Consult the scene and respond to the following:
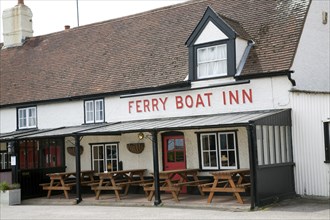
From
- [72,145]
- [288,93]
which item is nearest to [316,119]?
[288,93]

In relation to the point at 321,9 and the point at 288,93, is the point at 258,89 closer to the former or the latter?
the point at 288,93

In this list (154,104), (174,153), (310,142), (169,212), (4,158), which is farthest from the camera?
(4,158)

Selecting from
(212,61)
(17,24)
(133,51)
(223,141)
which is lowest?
(223,141)

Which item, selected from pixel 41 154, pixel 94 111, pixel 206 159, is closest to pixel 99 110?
pixel 94 111

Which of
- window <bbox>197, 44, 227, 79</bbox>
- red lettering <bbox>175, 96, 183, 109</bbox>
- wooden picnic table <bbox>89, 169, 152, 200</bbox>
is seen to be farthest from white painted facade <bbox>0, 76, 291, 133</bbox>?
wooden picnic table <bbox>89, 169, 152, 200</bbox>

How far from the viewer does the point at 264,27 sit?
1883 centimetres

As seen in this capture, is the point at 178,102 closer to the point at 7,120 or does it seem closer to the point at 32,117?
the point at 32,117

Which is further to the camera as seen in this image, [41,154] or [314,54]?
[41,154]

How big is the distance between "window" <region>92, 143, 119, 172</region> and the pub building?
52mm

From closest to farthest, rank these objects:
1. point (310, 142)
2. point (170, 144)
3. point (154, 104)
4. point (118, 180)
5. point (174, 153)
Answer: point (310, 142) → point (174, 153) → point (170, 144) → point (154, 104) → point (118, 180)

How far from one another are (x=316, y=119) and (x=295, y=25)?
354 cm

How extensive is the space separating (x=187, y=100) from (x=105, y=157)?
4.54 m

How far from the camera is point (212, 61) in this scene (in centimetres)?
1844

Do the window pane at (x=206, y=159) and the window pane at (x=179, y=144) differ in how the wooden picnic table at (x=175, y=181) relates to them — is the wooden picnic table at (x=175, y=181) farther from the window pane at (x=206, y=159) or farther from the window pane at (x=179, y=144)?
the window pane at (x=179, y=144)
